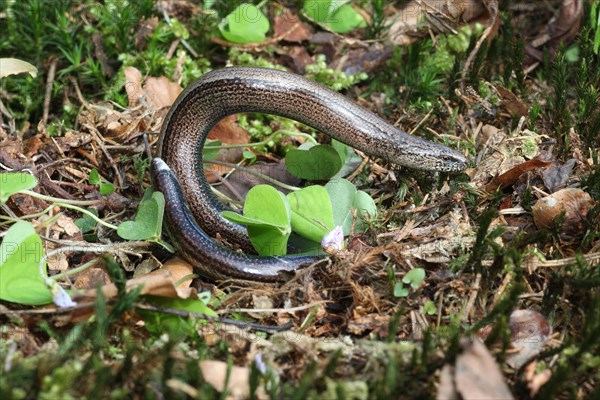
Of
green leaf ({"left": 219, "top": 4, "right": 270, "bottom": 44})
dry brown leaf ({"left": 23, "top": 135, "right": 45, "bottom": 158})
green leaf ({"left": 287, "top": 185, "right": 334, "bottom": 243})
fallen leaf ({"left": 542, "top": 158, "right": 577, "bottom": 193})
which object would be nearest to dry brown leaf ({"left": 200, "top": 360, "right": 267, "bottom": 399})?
green leaf ({"left": 287, "top": 185, "right": 334, "bottom": 243})

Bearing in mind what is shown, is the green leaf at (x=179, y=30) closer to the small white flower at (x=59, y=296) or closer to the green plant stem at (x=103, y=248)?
the green plant stem at (x=103, y=248)

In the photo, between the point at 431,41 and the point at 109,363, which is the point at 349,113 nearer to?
the point at 431,41

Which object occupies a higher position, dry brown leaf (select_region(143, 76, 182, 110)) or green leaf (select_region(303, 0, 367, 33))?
green leaf (select_region(303, 0, 367, 33))

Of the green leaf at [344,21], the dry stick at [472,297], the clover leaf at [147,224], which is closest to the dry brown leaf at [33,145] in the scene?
the clover leaf at [147,224]

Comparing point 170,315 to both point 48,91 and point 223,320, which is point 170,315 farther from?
point 48,91

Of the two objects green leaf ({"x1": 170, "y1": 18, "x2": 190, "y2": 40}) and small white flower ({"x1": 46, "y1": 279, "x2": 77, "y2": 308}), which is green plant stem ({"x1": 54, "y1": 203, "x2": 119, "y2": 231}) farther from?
green leaf ({"x1": 170, "y1": 18, "x2": 190, "y2": 40})
